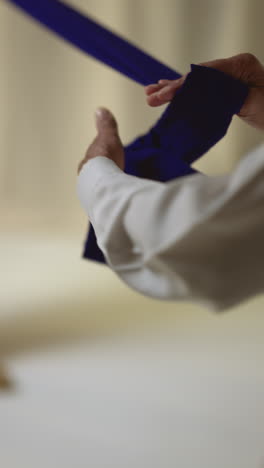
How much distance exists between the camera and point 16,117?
5.29 feet

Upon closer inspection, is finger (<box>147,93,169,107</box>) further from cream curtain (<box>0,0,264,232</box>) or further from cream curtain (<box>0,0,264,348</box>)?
cream curtain (<box>0,0,264,232</box>)

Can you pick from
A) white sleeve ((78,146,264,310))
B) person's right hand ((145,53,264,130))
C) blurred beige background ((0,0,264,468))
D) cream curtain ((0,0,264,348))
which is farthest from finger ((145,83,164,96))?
cream curtain ((0,0,264,348))

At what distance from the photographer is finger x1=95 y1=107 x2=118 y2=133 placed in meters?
0.59

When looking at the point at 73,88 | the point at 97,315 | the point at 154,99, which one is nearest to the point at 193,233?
the point at 154,99

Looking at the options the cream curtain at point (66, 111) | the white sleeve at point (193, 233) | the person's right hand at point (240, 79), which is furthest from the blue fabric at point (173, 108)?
the cream curtain at point (66, 111)

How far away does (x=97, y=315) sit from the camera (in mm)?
1217

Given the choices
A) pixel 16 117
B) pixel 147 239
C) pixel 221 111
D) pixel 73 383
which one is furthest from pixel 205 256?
pixel 16 117

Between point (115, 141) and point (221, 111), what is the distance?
0.22 m

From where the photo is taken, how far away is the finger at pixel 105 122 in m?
0.59

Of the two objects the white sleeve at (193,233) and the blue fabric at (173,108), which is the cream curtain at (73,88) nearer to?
the blue fabric at (173,108)

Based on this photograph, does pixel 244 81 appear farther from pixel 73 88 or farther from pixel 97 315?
pixel 73 88

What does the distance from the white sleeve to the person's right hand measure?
32 cm

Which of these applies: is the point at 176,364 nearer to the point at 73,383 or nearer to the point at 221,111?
the point at 73,383

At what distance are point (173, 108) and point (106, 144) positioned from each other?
0.19 metres
